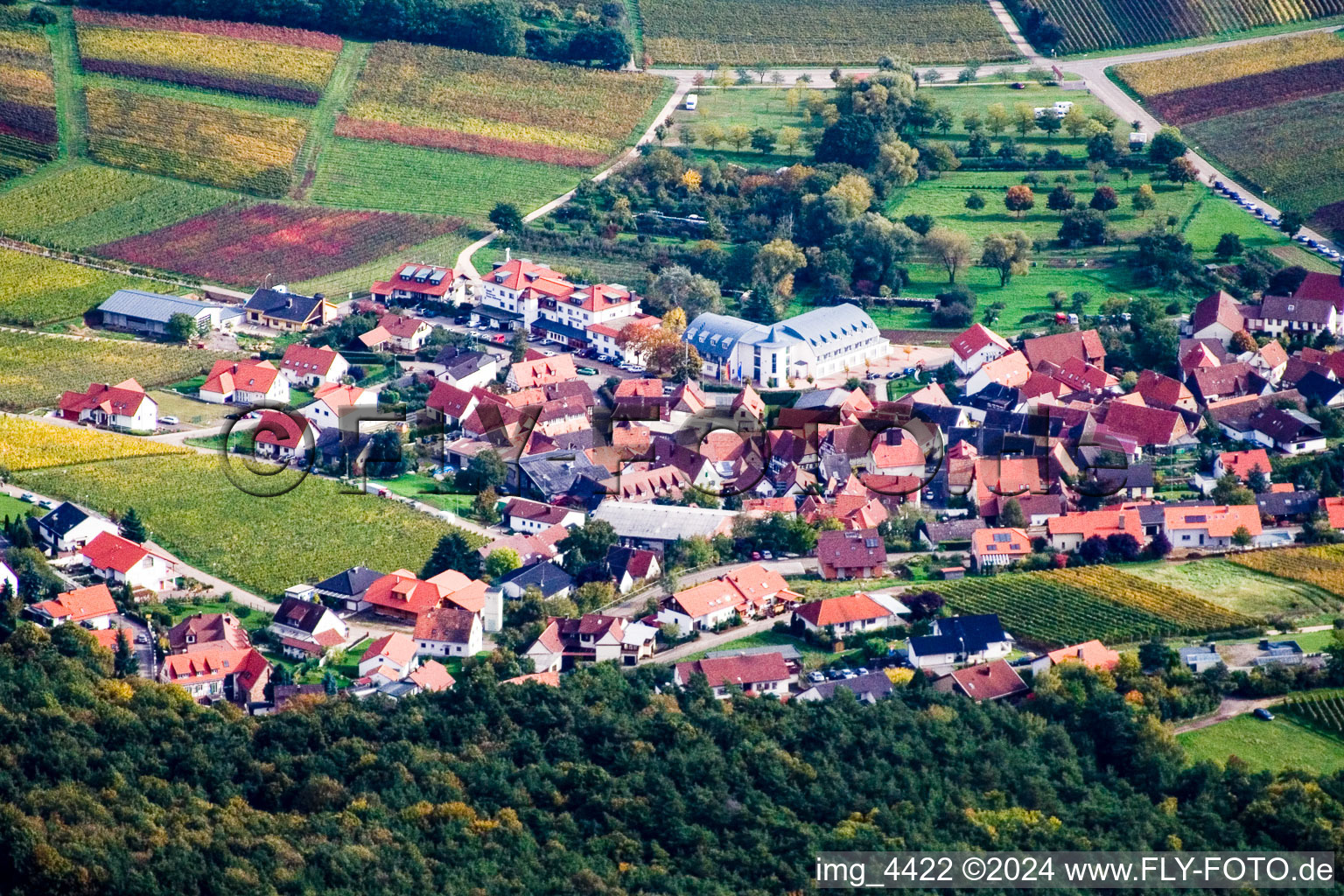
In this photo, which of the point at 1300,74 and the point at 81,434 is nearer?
the point at 81,434

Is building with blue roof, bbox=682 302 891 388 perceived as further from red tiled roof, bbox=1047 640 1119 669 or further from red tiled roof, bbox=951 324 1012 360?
red tiled roof, bbox=1047 640 1119 669

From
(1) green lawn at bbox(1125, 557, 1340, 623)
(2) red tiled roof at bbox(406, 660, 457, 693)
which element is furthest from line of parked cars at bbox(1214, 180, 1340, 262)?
(2) red tiled roof at bbox(406, 660, 457, 693)

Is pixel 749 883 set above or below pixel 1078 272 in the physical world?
below

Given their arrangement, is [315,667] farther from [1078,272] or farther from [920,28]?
[920,28]

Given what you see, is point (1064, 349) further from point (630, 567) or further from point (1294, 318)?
point (630, 567)

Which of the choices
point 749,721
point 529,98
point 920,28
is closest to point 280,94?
point 529,98

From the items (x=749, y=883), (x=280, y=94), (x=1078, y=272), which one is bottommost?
(x=749, y=883)
